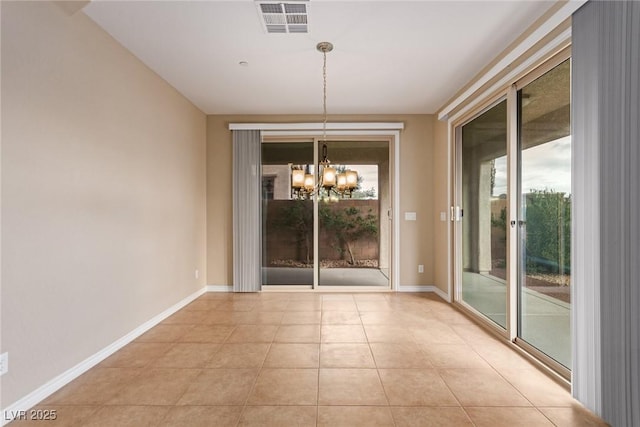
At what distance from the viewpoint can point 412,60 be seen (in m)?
3.08

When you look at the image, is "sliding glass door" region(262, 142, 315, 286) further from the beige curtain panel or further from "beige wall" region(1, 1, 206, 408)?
"beige wall" region(1, 1, 206, 408)

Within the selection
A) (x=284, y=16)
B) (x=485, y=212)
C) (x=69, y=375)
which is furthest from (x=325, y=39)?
(x=69, y=375)

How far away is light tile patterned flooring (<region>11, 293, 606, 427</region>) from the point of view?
1835mm

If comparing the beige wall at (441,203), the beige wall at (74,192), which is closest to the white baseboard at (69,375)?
the beige wall at (74,192)

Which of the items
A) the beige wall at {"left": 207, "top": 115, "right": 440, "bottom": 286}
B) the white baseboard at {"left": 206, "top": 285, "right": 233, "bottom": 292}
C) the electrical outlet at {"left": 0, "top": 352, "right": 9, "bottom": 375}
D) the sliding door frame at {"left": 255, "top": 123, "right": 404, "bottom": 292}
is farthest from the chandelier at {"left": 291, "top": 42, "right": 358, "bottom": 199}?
the electrical outlet at {"left": 0, "top": 352, "right": 9, "bottom": 375}

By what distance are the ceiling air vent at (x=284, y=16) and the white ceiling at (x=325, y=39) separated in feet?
0.20

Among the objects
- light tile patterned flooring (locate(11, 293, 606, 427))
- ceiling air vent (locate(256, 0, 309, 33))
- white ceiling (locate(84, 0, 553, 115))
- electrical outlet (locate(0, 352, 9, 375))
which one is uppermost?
white ceiling (locate(84, 0, 553, 115))

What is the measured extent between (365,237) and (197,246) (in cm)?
255

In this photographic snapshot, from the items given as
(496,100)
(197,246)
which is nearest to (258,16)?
(496,100)

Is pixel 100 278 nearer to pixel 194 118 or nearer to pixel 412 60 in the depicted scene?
pixel 194 118

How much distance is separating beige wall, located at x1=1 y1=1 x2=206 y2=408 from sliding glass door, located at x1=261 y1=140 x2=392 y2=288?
5.59ft

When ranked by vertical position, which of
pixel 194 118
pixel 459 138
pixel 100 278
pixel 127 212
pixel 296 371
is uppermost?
pixel 194 118

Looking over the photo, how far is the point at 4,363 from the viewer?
177cm

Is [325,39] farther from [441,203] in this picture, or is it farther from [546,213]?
[441,203]
